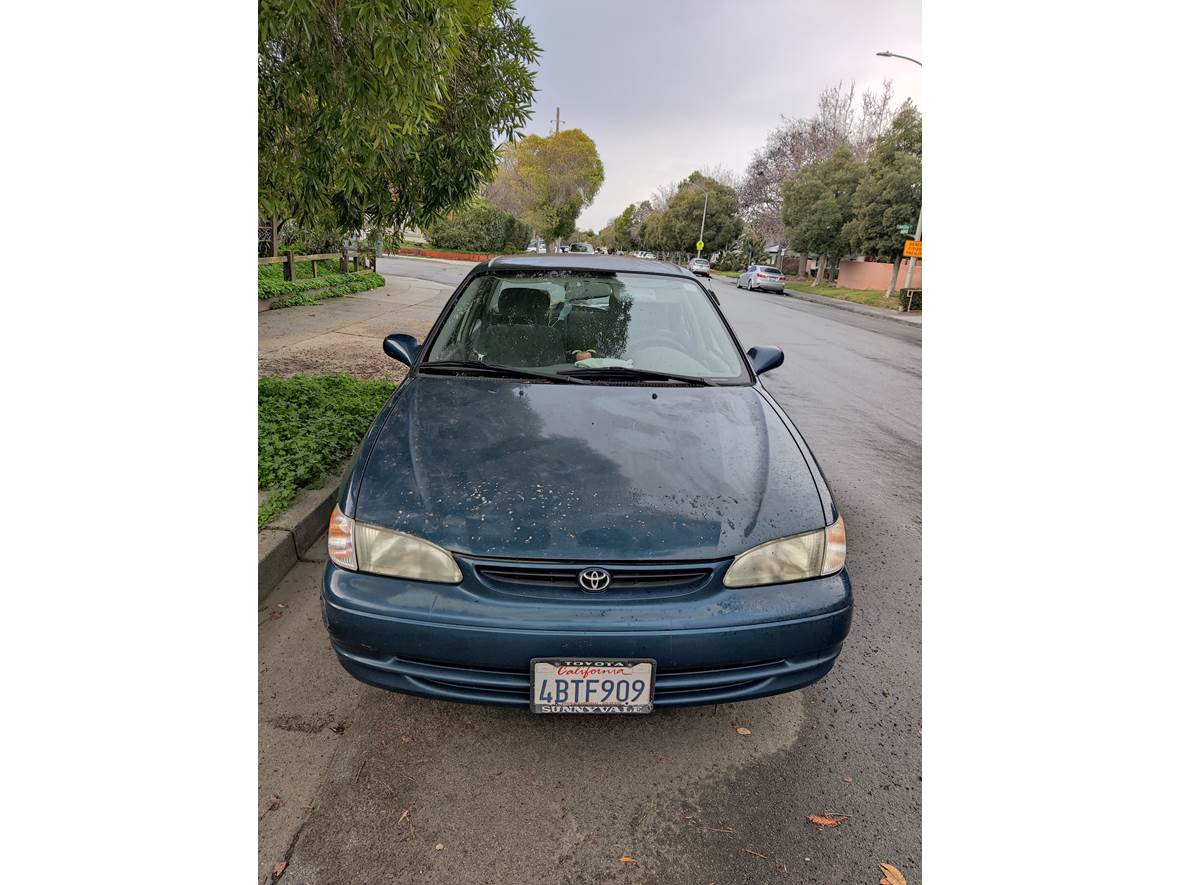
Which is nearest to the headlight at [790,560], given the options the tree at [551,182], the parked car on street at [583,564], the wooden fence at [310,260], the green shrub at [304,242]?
the parked car on street at [583,564]

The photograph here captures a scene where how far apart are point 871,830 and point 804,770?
258 millimetres

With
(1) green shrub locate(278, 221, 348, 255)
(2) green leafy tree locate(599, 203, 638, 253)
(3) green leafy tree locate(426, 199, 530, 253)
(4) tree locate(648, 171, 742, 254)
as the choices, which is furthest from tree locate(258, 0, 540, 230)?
(2) green leafy tree locate(599, 203, 638, 253)

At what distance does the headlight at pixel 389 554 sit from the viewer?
1948 millimetres

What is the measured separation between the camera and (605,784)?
207 cm

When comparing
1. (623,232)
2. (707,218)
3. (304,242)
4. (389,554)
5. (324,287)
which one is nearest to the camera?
(389,554)

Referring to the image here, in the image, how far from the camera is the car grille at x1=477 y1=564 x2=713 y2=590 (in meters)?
1.93

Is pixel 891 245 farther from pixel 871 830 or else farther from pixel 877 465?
pixel 871 830

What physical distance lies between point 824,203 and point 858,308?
8.78m

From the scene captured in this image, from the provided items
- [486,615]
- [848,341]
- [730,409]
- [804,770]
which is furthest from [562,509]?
[848,341]

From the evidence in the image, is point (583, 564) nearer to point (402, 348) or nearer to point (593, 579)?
point (593, 579)

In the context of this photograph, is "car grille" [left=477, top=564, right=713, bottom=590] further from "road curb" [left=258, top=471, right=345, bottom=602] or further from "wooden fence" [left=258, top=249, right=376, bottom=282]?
"wooden fence" [left=258, top=249, right=376, bottom=282]

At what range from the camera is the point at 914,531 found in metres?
4.03

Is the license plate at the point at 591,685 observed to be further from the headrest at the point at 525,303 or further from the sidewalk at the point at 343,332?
the sidewalk at the point at 343,332

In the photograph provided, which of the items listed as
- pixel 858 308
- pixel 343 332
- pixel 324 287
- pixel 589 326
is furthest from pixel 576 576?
pixel 858 308
